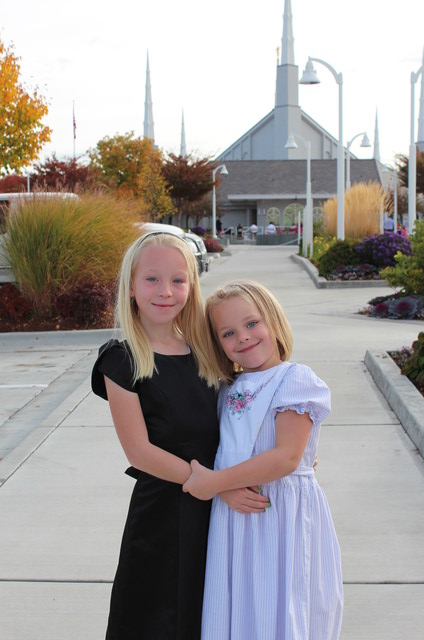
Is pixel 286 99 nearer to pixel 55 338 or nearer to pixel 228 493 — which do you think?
pixel 55 338

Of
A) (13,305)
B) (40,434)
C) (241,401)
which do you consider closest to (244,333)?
(241,401)

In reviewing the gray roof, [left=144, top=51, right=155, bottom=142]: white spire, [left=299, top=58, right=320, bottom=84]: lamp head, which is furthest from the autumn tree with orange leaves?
[left=144, top=51, right=155, bottom=142]: white spire

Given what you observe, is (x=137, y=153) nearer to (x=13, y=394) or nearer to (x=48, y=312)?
(x=48, y=312)

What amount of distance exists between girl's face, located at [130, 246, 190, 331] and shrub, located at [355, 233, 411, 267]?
51.5ft

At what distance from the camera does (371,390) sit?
7.02 meters

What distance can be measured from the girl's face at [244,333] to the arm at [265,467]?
0.20 m

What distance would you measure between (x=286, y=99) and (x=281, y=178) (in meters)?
14.9

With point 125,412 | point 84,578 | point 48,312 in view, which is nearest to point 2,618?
point 84,578

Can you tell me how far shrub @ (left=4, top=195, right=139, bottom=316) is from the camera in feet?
35.0

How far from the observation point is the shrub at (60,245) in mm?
10664

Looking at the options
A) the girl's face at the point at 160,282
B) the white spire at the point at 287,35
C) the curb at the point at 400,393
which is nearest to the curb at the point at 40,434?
the curb at the point at 400,393

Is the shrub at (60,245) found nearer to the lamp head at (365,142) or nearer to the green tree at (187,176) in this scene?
the lamp head at (365,142)

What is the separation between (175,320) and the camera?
2451mm

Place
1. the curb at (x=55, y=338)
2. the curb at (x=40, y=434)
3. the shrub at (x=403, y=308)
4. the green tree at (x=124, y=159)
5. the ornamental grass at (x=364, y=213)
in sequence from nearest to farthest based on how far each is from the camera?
the curb at (x=40, y=434) → the curb at (x=55, y=338) → the shrub at (x=403, y=308) → the ornamental grass at (x=364, y=213) → the green tree at (x=124, y=159)
